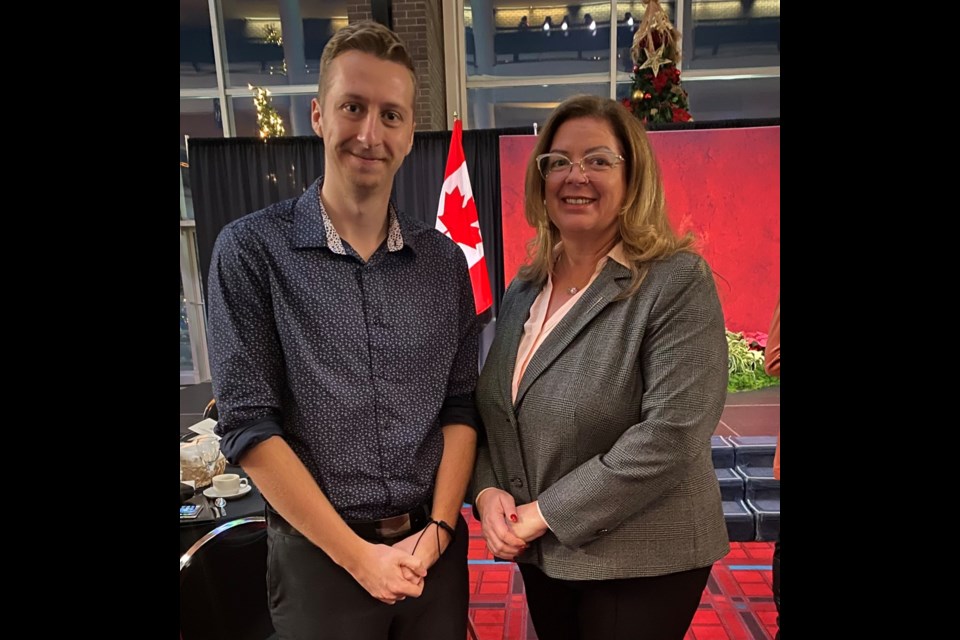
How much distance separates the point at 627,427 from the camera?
1.22 metres

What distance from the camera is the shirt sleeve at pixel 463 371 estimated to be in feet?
4.20

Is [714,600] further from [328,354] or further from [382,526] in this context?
[328,354]

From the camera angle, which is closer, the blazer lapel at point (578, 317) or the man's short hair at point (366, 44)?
the man's short hair at point (366, 44)

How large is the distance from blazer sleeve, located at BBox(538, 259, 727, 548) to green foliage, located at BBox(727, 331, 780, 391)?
380 centimetres

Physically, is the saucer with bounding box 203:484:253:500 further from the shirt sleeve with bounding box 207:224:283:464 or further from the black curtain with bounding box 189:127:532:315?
the black curtain with bounding box 189:127:532:315

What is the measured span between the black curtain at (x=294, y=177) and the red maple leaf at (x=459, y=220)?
1518 millimetres

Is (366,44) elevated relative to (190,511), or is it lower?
elevated

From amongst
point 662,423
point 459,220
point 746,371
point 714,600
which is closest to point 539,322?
point 662,423

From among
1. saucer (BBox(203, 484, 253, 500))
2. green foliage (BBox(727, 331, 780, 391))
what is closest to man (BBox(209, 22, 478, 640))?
saucer (BBox(203, 484, 253, 500))

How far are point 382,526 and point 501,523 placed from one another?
0.92 feet

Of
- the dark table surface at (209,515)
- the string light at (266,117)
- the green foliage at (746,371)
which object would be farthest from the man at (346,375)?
the string light at (266,117)

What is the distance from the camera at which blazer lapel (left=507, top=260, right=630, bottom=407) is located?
1.24 meters

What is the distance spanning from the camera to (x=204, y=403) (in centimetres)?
548

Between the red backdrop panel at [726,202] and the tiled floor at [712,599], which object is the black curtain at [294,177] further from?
the tiled floor at [712,599]
